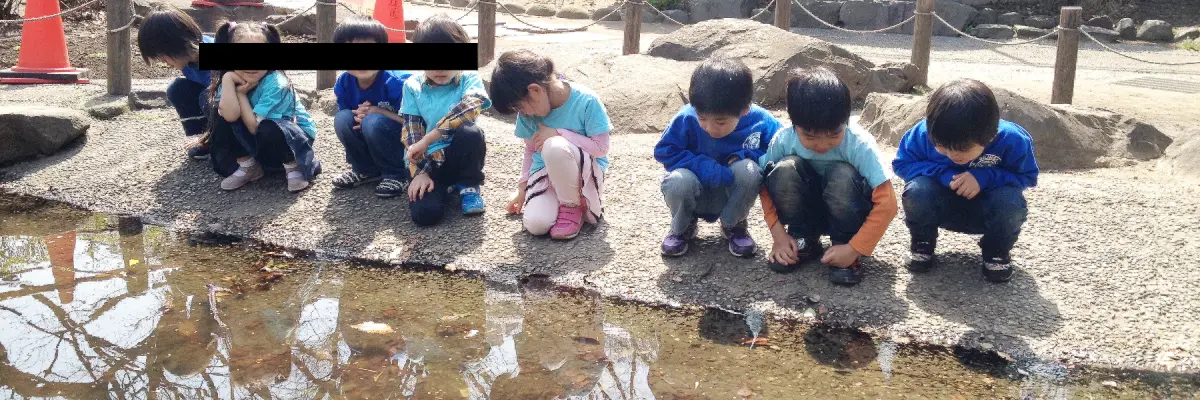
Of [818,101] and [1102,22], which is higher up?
[818,101]

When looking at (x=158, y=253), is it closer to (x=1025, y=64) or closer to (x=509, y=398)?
(x=509, y=398)

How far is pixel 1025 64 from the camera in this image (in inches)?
376

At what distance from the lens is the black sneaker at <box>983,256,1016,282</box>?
10.7 feet

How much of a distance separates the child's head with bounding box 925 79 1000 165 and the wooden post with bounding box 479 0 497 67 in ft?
16.4

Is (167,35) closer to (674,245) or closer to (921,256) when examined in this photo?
Answer: (674,245)

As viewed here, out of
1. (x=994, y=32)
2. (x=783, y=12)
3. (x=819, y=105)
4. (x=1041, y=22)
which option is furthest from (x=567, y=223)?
(x=1041, y=22)

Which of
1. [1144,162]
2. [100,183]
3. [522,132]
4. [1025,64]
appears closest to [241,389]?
[522,132]

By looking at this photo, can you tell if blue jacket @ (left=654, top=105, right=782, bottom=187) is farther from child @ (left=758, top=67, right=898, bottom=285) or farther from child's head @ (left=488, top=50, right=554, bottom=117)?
child's head @ (left=488, top=50, right=554, bottom=117)

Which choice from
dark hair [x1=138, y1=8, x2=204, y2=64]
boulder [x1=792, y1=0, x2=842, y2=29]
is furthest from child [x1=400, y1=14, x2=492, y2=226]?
boulder [x1=792, y1=0, x2=842, y2=29]

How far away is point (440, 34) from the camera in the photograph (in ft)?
12.7

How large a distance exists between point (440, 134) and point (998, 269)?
2021 millimetres

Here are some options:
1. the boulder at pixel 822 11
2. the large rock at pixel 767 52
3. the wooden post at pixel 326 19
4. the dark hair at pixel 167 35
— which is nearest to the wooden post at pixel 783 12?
the large rock at pixel 767 52

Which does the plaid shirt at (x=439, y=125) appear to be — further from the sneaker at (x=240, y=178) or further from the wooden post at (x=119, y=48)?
the wooden post at (x=119, y=48)

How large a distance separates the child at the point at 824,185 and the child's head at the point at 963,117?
0.71 feet
